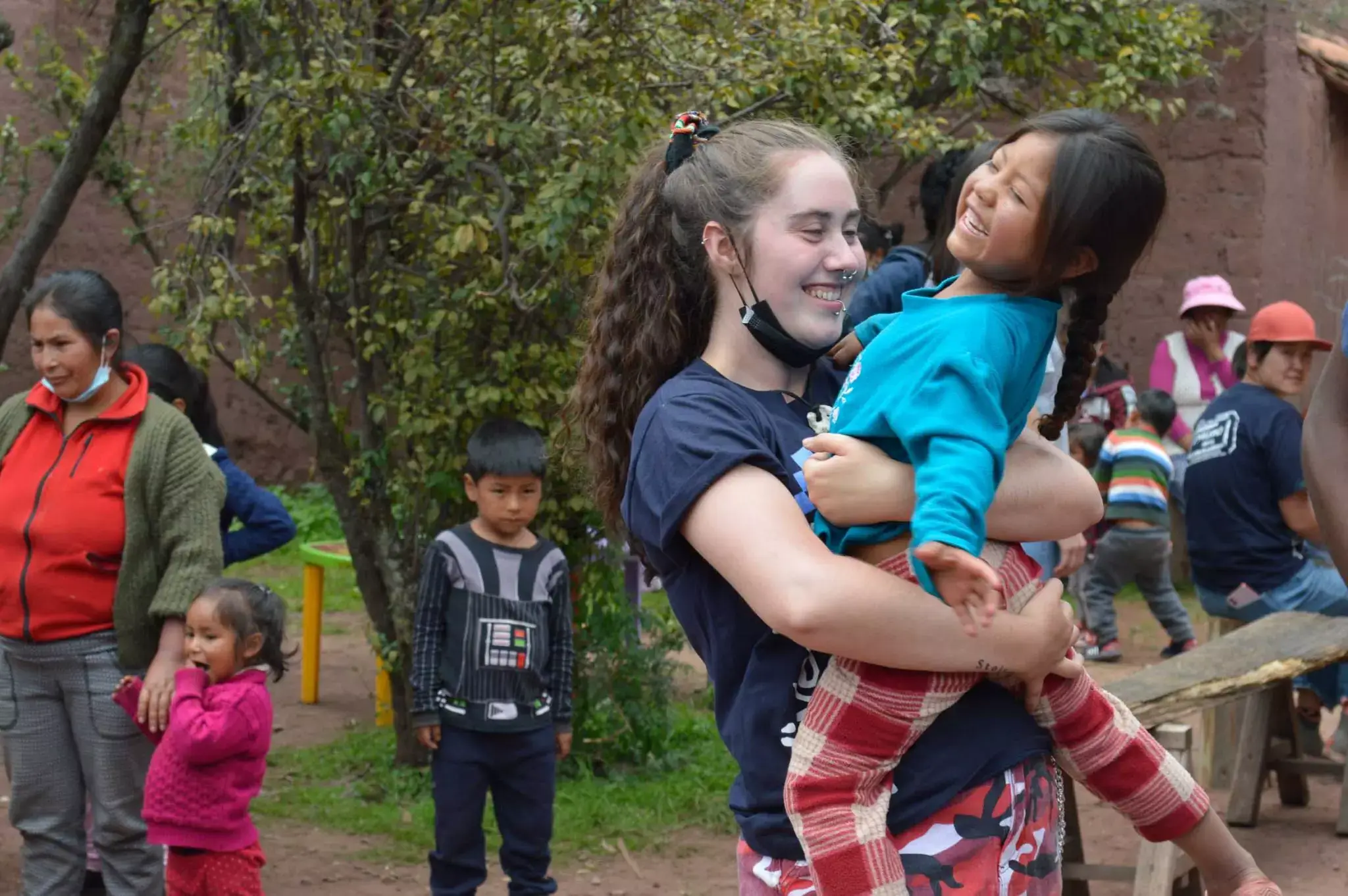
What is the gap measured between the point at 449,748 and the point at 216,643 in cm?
81

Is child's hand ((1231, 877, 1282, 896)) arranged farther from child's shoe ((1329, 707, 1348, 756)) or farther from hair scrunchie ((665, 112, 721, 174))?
child's shoe ((1329, 707, 1348, 756))

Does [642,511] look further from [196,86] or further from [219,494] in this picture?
[196,86]

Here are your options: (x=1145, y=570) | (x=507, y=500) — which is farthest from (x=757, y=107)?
(x=1145, y=570)

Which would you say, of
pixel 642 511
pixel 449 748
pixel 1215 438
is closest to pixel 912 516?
pixel 642 511

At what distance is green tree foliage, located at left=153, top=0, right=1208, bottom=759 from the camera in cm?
511

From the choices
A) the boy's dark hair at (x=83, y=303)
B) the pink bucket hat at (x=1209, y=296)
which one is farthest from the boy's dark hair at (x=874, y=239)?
the pink bucket hat at (x=1209, y=296)

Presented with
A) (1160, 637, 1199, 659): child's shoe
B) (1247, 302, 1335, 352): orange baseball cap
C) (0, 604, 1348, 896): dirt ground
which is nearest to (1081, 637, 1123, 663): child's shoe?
(1160, 637, 1199, 659): child's shoe

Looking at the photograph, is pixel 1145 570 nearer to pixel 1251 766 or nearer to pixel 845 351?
pixel 1251 766

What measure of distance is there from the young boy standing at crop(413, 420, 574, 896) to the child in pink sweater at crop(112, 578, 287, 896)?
1.89 ft

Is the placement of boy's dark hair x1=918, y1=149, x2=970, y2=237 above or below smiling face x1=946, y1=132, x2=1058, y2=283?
above

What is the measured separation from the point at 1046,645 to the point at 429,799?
4422mm

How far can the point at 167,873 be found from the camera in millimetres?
4141

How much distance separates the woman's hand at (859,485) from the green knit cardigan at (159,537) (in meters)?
2.76

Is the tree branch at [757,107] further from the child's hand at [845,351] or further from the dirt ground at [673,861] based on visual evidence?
the child's hand at [845,351]
